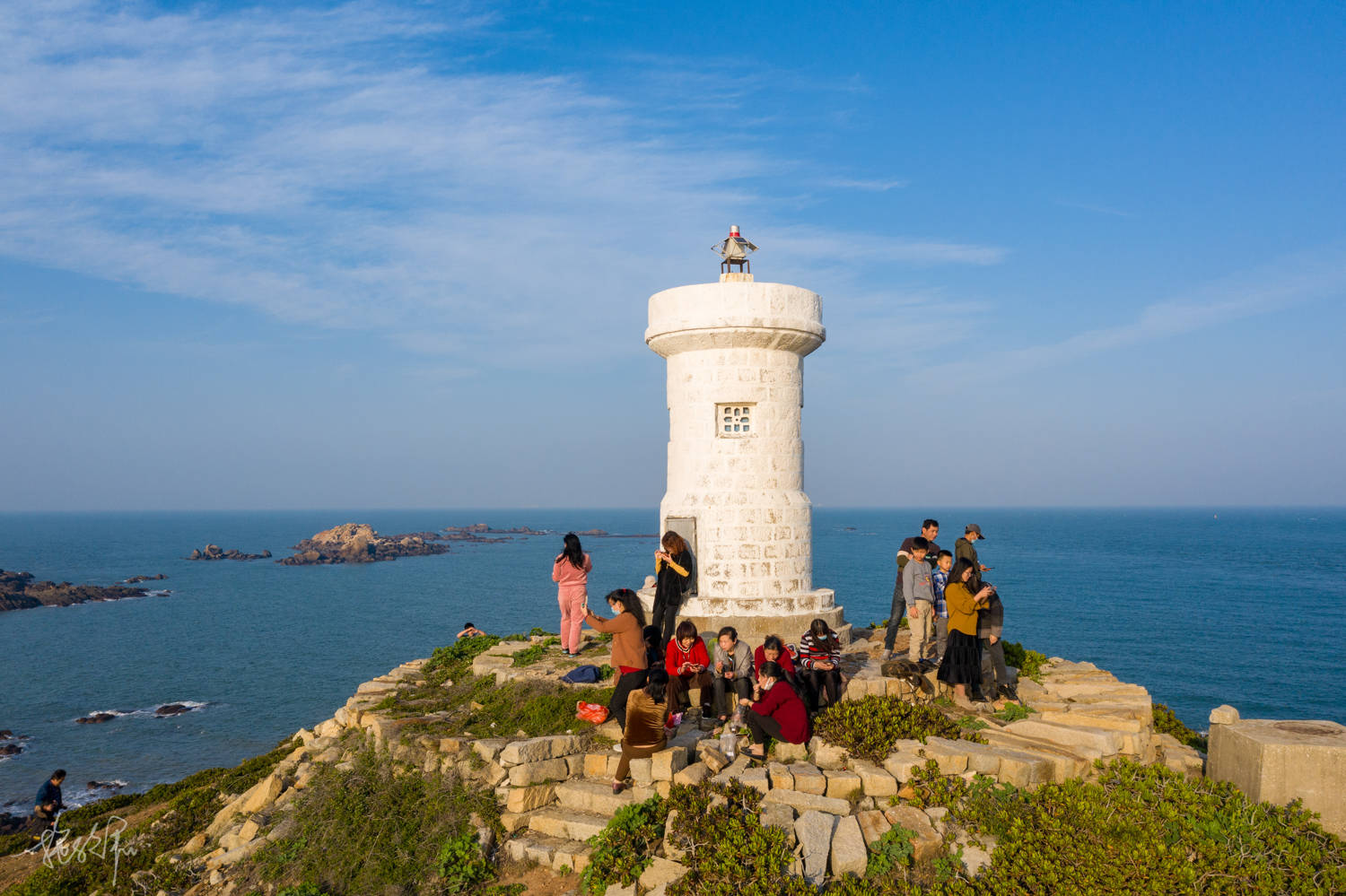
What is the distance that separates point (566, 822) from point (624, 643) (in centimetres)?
255

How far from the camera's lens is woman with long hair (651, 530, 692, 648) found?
535 inches

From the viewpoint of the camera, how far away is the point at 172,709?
39000 millimetres

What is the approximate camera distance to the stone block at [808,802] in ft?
28.7

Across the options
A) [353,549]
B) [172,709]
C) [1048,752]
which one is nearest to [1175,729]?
[1048,752]

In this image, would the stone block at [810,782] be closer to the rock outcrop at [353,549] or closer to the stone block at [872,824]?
the stone block at [872,824]

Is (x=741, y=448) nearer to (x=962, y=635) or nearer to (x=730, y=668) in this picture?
(x=730, y=668)

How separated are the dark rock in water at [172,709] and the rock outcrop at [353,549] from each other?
72.1 meters

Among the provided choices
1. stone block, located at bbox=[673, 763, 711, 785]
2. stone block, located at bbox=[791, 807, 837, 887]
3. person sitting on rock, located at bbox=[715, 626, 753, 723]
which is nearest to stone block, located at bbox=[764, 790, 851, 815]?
stone block, located at bbox=[791, 807, 837, 887]

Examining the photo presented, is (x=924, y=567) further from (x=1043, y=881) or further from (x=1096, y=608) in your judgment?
(x=1096, y=608)

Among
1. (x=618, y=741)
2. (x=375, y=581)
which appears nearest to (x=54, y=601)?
(x=375, y=581)

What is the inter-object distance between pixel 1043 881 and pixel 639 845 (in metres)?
4.14

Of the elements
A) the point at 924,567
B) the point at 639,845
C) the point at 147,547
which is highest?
the point at 924,567

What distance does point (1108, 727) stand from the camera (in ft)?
33.3

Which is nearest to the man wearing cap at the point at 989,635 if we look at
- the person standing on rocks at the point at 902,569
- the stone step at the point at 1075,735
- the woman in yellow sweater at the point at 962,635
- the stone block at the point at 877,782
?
the woman in yellow sweater at the point at 962,635
